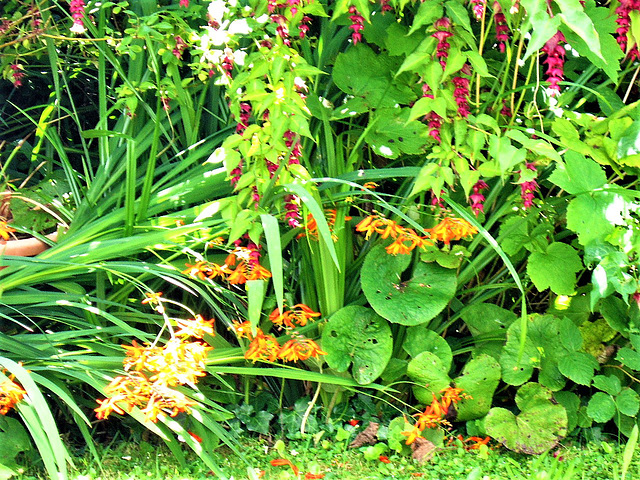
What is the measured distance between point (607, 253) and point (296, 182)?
774 mm

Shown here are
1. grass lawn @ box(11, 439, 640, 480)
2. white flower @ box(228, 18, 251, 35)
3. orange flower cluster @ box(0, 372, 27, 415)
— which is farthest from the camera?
grass lawn @ box(11, 439, 640, 480)

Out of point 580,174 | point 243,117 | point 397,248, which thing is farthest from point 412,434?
point 243,117

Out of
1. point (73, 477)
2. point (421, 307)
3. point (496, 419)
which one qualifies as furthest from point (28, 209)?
point (496, 419)

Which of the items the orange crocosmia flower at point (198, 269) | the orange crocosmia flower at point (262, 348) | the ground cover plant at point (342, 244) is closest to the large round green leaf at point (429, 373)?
the ground cover plant at point (342, 244)

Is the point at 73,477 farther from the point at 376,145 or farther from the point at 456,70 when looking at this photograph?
the point at 456,70

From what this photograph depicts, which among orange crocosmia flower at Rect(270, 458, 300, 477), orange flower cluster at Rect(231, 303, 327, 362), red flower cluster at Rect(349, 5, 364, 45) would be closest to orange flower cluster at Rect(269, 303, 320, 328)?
orange flower cluster at Rect(231, 303, 327, 362)

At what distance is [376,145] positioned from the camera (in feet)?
6.33

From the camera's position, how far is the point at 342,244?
1.93 m

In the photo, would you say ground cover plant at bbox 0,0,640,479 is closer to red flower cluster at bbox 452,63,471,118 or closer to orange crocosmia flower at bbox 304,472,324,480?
red flower cluster at bbox 452,63,471,118

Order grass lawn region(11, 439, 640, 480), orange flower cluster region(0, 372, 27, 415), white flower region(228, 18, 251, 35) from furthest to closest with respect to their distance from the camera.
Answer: grass lawn region(11, 439, 640, 480) < white flower region(228, 18, 251, 35) < orange flower cluster region(0, 372, 27, 415)

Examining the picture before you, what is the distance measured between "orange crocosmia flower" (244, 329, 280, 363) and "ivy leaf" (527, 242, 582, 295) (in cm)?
67

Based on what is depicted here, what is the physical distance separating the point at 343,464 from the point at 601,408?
679 mm

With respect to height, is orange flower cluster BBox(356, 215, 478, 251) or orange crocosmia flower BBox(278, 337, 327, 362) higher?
orange flower cluster BBox(356, 215, 478, 251)

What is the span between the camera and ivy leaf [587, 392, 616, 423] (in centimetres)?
183
